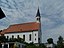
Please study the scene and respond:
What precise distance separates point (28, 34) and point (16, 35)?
4079 mm

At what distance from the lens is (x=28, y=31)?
79438 mm

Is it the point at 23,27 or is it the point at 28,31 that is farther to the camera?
the point at 23,27

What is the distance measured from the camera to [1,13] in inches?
532

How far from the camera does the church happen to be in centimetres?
7781

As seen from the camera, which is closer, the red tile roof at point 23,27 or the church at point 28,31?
the church at point 28,31

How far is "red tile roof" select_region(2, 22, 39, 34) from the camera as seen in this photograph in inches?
3118

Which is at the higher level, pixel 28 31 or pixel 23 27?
pixel 23 27

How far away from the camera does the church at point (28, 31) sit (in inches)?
3063

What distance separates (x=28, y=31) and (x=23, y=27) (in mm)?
3234

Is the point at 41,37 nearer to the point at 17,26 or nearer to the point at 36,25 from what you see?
the point at 36,25

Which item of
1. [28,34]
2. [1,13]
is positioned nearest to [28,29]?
[28,34]

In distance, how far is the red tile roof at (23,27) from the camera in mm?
79188

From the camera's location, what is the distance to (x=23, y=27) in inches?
3228

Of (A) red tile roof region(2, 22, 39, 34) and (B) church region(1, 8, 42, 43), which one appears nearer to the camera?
(B) church region(1, 8, 42, 43)
